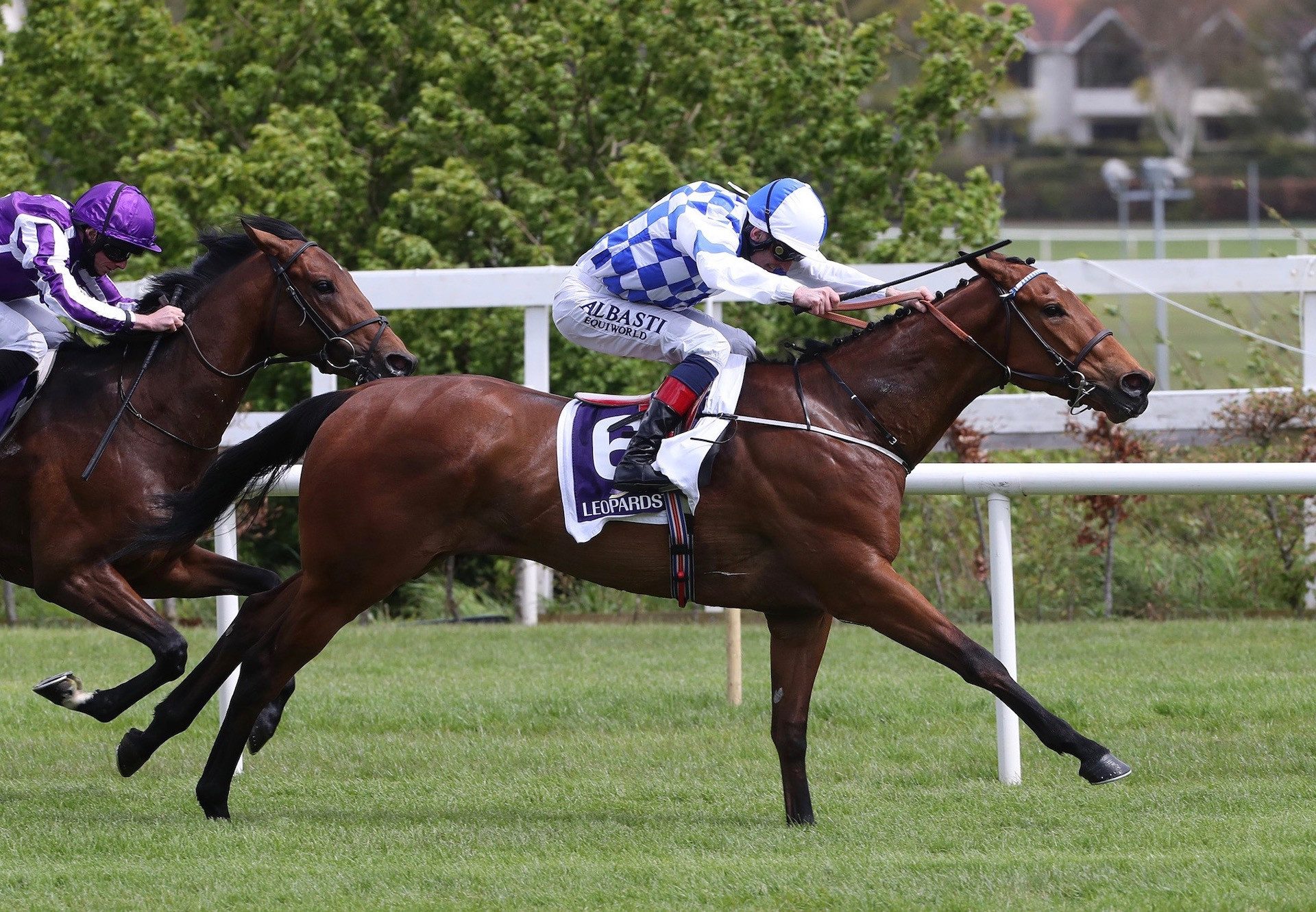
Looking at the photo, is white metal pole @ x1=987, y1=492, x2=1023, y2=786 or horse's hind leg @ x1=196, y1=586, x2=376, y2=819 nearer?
horse's hind leg @ x1=196, y1=586, x2=376, y2=819

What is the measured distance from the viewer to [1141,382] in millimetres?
5000

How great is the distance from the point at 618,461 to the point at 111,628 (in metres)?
1.78

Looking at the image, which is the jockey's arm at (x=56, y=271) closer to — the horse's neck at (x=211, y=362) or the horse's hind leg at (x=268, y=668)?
the horse's neck at (x=211, y=362)

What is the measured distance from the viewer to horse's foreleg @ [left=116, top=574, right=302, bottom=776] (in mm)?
5461

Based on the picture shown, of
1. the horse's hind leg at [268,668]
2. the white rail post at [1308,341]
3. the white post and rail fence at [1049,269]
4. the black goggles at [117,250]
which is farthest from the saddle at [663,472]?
the white rail post at [1308,341]

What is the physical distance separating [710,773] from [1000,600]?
45.5 inches

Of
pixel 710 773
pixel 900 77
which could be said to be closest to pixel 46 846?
pixel 710 773

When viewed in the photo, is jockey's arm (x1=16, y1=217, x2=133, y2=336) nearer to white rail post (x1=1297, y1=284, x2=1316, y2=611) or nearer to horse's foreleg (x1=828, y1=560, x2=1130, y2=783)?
horse's foreleg (x1=828, y1=560, x2=1130, y2=783)

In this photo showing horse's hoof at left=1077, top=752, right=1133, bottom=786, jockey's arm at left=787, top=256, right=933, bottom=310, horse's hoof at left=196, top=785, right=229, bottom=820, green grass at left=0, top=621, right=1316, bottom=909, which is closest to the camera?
green grass at left=0, top=621, right=1316, bottom=909

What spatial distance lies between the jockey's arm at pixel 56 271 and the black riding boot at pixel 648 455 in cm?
190

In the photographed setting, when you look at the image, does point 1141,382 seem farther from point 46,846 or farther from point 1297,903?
point 46,846

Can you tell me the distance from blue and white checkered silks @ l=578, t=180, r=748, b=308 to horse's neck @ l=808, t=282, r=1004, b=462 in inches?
20.7

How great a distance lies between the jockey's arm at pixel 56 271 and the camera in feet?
18.5

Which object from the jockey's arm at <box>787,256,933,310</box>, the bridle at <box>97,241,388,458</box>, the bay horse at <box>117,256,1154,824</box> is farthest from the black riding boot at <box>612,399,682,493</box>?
the bridle at <box>97,241,388,458</box>
